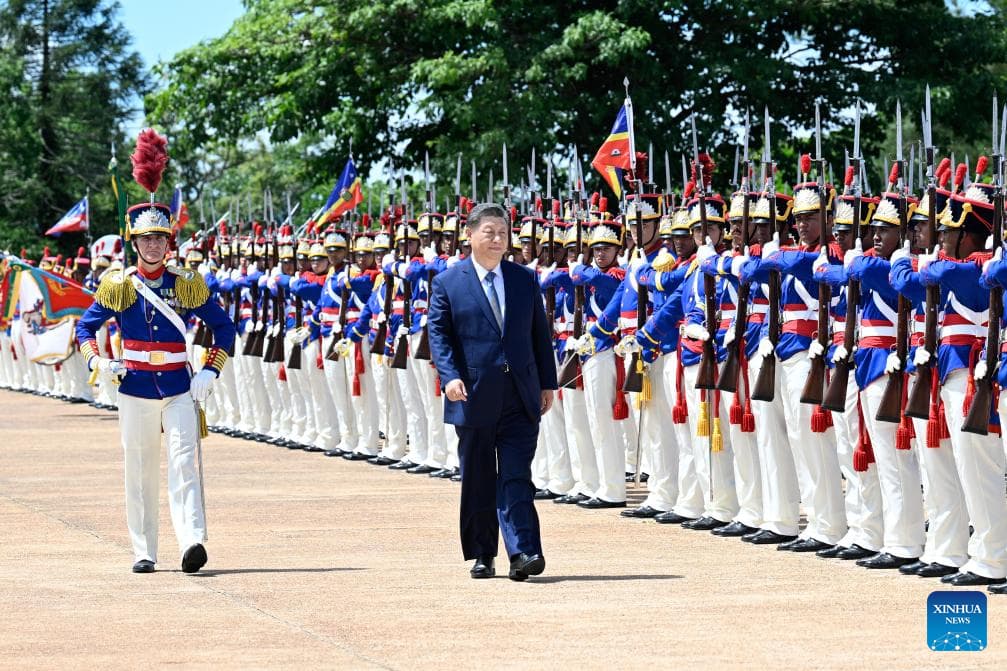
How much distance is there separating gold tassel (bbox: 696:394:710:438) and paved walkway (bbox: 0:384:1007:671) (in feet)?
2.05

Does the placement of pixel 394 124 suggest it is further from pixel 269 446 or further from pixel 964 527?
pixel 964 527

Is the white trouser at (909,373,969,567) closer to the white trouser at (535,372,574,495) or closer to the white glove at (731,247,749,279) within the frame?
the white glove at (731,247,749,279)

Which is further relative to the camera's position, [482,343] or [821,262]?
[821,262]

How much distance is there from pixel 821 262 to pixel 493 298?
1985mm

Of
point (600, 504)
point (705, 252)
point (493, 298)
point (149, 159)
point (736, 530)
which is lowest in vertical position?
point (600, 504)

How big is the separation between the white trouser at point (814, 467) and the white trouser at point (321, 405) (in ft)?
27.8

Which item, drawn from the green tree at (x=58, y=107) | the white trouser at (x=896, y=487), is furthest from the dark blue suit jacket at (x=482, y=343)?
the green tree at (x=58, y=107)

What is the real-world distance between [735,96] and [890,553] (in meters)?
15.9

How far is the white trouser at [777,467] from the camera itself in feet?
38.3

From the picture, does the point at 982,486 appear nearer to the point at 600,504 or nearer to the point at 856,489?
the point at 856,489

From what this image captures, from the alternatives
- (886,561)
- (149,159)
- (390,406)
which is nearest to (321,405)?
(390,406)

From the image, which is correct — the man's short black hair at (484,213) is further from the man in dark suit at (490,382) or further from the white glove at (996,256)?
the white glove at (996,256)

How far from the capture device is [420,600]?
934cm

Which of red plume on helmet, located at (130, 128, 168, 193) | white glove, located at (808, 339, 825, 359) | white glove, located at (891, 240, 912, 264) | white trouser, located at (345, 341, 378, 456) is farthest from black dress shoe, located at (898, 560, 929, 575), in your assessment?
white trouser, located at (345, 341, 378, 456)
